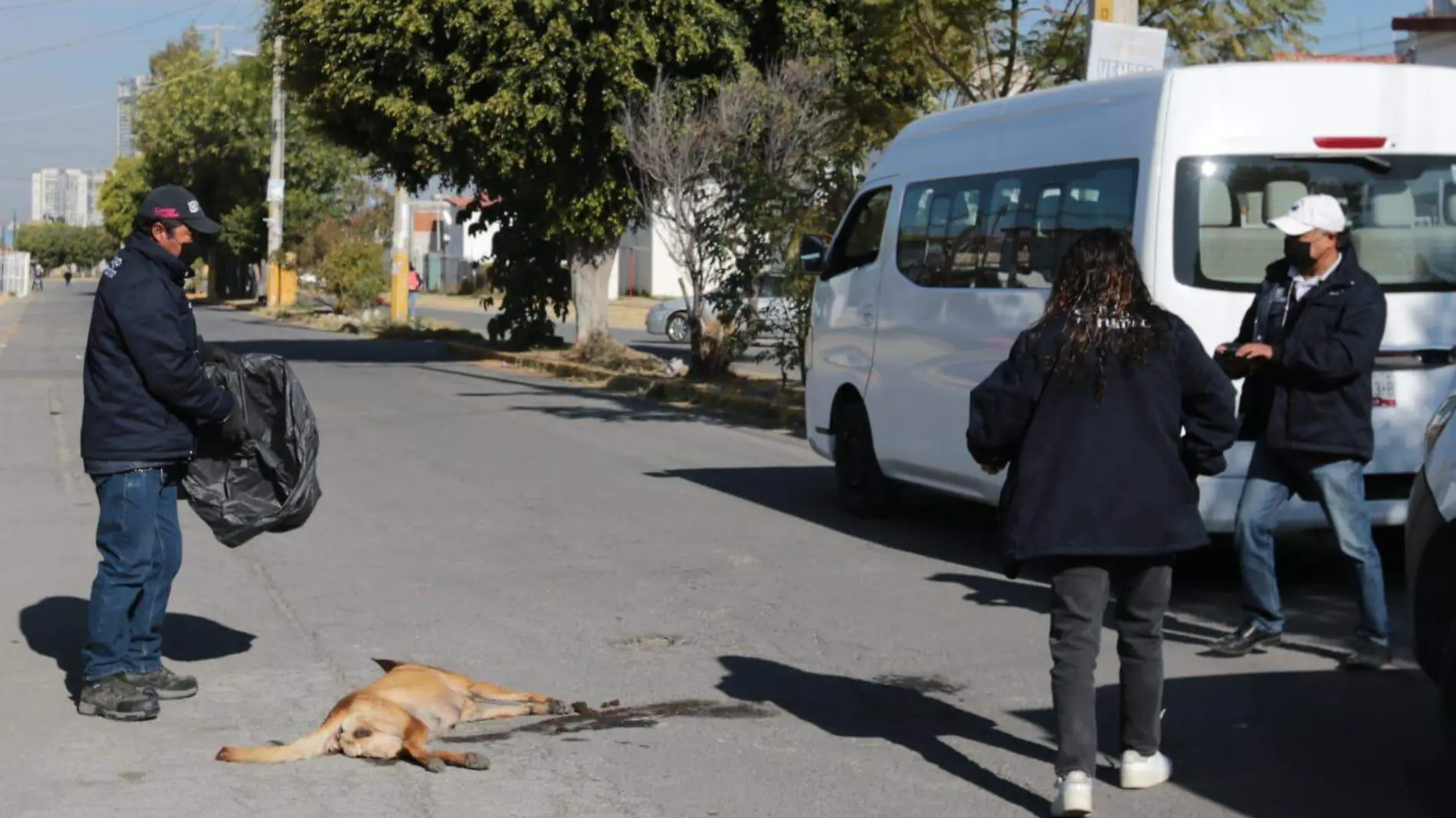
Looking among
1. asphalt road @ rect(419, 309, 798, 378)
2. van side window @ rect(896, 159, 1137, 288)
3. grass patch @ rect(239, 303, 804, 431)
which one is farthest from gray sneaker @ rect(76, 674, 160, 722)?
asphalt road @ rect(419, 309, 798, 378)

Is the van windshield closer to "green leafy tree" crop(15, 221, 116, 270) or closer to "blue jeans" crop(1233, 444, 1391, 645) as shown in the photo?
"blue jeans" crop(1233, 444, 1391, 645)

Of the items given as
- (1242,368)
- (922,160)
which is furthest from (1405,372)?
(922,160)

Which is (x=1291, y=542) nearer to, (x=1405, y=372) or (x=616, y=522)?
(x=1405, y=372)

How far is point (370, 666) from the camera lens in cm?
736

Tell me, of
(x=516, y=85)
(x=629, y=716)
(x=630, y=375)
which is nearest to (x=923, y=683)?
(x=629, y=716)

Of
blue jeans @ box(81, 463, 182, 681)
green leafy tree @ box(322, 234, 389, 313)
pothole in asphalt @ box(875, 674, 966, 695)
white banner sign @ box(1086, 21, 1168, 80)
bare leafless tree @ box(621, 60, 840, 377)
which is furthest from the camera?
green leafy tree @ box(322, 234, 389, 313)

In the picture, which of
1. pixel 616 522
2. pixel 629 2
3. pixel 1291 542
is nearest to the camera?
pixel 1291 542

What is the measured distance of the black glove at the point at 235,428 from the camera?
6531mm

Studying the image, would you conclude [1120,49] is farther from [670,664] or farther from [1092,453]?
[1092,453]

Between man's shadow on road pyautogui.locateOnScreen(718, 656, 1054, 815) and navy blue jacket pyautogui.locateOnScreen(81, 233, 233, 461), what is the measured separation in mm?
2225

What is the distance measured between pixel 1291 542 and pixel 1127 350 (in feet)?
18.2

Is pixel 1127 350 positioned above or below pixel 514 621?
above

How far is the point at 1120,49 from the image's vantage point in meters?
13.1

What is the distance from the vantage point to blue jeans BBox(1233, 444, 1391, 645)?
7055 mm
